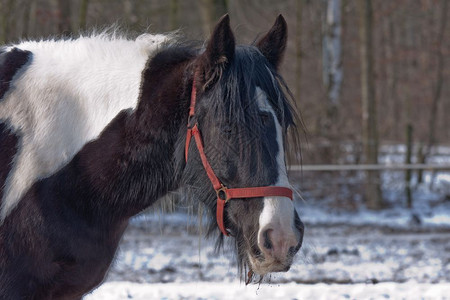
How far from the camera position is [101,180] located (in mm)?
3236

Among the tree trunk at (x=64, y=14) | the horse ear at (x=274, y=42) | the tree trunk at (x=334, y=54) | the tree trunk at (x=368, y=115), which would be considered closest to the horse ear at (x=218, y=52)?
the horse ear at (x=274, y=42)

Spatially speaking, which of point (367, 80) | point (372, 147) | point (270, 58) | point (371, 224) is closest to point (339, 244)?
point (371, 224)

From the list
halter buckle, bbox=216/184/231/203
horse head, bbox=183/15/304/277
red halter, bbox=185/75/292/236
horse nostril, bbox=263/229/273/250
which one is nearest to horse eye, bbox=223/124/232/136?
horse head, bbox=183/15/304/277

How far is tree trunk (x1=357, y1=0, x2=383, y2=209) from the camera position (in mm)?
15055

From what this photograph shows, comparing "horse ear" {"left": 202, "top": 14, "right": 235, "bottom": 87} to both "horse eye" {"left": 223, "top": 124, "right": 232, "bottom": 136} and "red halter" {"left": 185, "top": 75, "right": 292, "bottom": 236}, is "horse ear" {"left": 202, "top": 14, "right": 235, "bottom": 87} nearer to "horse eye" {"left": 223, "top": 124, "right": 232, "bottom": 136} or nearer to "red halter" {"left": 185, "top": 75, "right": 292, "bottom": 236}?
"red halter" {"left": 185, "top": 75, "right": 292, "bottom": 236}

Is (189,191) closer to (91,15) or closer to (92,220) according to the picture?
(92,220)

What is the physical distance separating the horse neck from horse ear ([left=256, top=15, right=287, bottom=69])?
1.56 ft

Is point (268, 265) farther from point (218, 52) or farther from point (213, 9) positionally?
point (213, 9)

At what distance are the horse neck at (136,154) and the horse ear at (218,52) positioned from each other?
20 centimetres

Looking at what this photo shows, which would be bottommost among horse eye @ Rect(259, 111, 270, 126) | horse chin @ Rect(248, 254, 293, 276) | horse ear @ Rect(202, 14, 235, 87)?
horse chin @ Rect(248, 254, 293, 276)

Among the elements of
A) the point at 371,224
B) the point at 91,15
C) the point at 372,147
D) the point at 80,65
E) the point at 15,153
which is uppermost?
the point at 91,15

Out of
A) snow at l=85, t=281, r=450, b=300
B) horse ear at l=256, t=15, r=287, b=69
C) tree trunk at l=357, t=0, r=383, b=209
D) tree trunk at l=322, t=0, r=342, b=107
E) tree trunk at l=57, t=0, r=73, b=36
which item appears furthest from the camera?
tree trunk at l=322, t=0, r=342, b=107

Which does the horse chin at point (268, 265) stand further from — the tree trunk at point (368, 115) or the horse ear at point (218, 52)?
the tree trunk at point (368, 115)

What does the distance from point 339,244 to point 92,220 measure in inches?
327
